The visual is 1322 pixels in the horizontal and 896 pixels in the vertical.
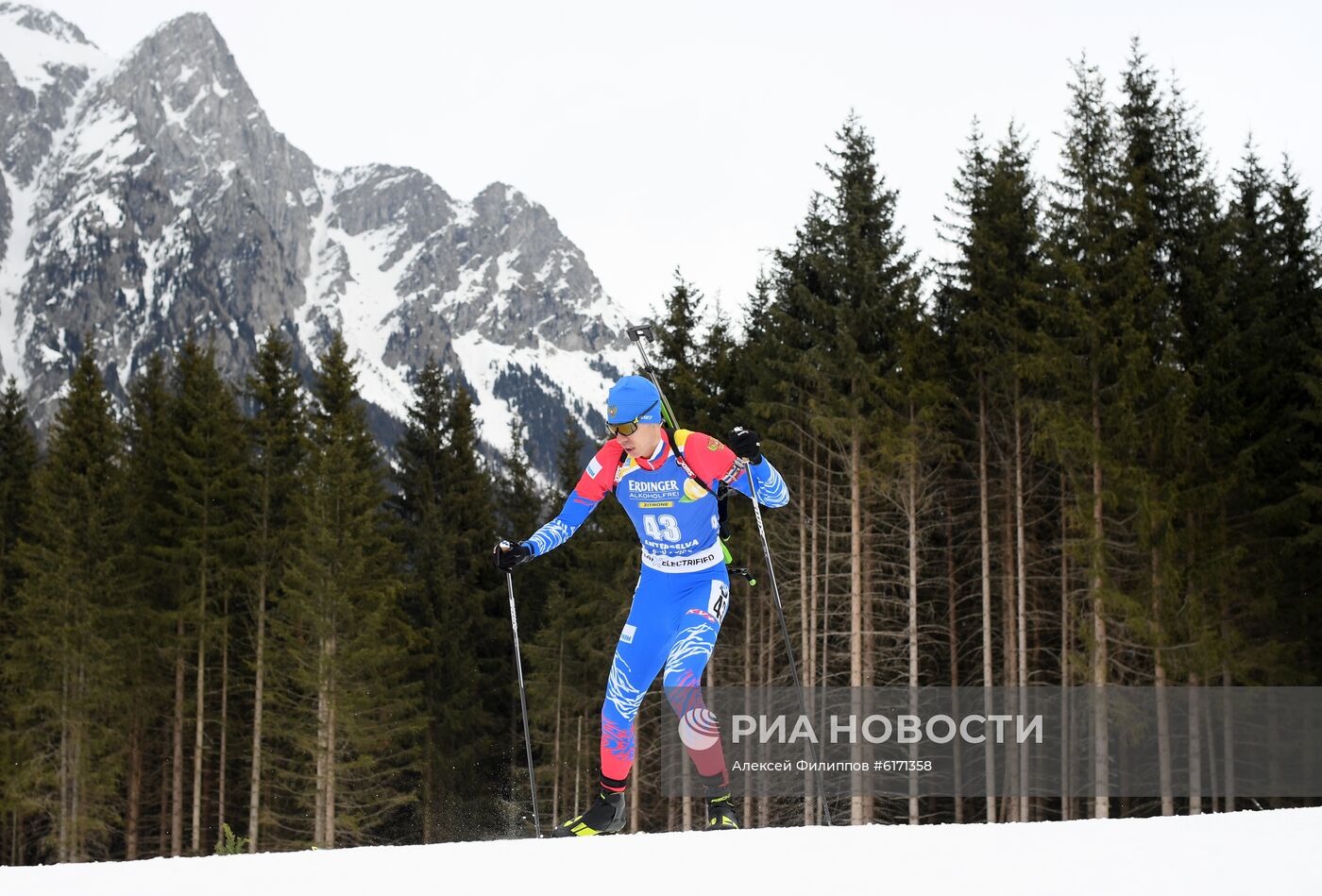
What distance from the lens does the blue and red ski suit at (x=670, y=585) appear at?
652 centimetres

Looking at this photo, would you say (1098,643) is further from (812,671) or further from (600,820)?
(600,820)

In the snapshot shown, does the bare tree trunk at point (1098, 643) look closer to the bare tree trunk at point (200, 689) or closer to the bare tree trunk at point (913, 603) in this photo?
the bare tree trunk at point (913, 603)

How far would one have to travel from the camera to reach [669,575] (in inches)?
261

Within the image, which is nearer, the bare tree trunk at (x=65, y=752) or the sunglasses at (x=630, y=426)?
the sunglasses at (x=630, y=426)

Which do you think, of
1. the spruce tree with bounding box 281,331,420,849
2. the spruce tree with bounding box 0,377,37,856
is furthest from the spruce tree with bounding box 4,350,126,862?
the spruce tree with bounding box 281,331,420,849

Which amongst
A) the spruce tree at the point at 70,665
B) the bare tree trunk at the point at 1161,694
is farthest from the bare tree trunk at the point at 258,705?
the bare tree trunk at the point at 1161,694

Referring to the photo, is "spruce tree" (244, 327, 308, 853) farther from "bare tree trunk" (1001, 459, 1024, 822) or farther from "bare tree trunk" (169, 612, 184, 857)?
"bare tree trunk" (1001, 459, 1024, 822)

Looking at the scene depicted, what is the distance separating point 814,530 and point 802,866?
19897mm

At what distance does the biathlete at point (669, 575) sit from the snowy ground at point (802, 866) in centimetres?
262

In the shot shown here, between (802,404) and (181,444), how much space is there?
1715 centimetres

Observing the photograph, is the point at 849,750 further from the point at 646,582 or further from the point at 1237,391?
the point at 646,582

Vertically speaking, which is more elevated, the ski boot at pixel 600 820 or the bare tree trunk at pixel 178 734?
the ski boot at pixel 600 820

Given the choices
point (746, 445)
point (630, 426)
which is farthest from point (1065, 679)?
point (630, 426)

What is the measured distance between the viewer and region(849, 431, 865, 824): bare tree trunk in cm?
2002
